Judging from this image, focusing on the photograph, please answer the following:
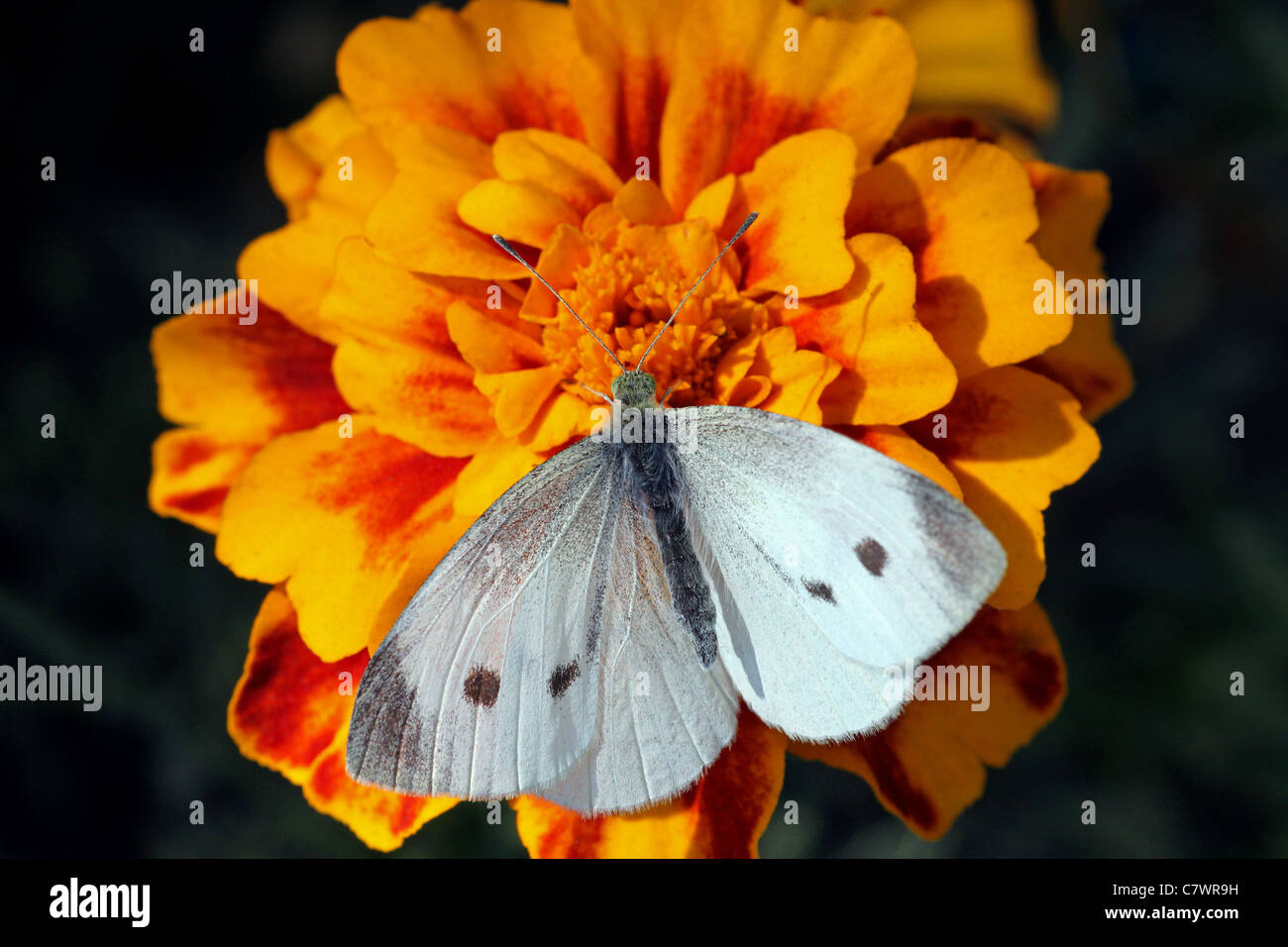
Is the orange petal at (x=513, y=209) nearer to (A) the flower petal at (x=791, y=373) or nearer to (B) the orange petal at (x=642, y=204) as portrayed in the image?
(B) the orange petal at (x=642, y=204)

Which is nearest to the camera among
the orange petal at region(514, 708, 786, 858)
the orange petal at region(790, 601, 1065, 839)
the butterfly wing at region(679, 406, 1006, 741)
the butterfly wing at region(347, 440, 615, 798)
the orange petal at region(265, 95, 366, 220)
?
the butterfly wing at region(679, 406, 1006, 741)

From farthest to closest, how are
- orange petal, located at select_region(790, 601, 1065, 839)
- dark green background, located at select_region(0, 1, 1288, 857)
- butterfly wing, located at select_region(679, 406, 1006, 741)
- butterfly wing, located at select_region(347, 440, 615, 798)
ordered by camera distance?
1. dark green background, located at select_region(0, 1, 1288, 857)
2. orange petal, located at select_region(790, 601, 1065, 839)
3. butterfly wing, located at select_region(347, 440, 615, 798)
4. butterfly wing, located at select_region(679, 406, 1006, 741)

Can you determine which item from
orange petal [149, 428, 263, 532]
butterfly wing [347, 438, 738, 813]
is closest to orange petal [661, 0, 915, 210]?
butterfly wing [347, 438, 738, 813]

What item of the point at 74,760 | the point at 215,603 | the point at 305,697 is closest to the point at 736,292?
the point at 305,697

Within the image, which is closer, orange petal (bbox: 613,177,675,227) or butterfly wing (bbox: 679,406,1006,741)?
butterfly wing (bbox: 679,406,1006,741)

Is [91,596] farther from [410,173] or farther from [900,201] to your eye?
[900,201]

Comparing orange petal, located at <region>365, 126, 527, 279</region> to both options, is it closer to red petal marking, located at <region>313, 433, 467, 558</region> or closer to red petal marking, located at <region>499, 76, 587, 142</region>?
red petal marking, located at <region>499, 76, 587, 142</region>

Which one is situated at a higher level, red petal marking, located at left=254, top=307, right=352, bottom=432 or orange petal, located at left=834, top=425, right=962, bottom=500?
red petal marking, located at left=254, top=307, right=352, bottom=432

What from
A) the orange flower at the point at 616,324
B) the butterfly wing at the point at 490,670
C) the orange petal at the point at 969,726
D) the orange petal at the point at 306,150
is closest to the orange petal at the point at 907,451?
the orange flower at the point at 616,324
